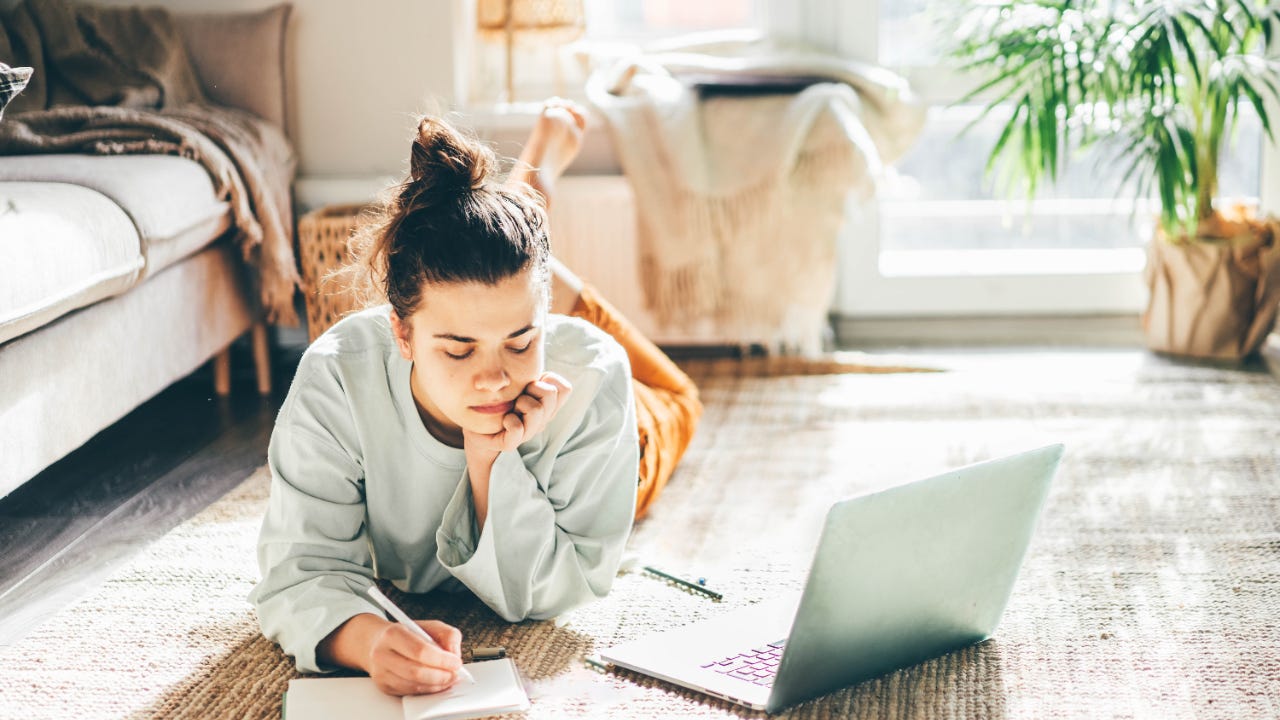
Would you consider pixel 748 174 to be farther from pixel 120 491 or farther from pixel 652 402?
pixel 120 491

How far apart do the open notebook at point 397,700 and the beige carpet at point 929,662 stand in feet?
0.13

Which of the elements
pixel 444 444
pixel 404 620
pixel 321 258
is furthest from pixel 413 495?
pixel 321 258

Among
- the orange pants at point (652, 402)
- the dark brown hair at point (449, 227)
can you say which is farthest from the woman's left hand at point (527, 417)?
the orange pants at point (652, 402)

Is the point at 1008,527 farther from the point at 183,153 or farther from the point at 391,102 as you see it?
the point at 391,102

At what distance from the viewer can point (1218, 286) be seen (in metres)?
2.77

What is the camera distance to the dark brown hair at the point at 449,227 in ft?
4.16

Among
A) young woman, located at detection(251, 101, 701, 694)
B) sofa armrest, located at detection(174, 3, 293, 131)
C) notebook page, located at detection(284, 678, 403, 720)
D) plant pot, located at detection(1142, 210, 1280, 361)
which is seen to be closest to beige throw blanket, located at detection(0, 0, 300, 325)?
sofa armrest, located at detection(174, 3, 293, 131)

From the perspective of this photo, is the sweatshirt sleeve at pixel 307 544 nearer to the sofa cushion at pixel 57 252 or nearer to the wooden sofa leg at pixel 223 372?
the sofa cushion at pixel 57 252

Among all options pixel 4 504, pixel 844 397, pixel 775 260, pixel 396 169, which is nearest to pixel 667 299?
pixel 775 260

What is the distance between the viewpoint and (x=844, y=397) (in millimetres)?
2564

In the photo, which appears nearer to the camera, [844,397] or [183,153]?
[183,153]

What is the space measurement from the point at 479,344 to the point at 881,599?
44cm

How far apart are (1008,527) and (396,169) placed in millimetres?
1986

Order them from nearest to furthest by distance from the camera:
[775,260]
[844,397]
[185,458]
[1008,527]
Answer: [1008,527] → [185,458] → [844,397] → [775,260]
